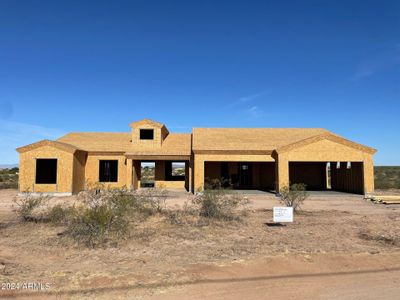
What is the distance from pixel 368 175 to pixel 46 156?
2213cm

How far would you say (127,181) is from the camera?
25.7 meters

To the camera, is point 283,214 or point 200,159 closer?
point 283,214

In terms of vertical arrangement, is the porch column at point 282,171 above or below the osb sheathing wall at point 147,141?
below

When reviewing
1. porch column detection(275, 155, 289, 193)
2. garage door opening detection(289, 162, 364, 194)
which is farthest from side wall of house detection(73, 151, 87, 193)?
garage door opening detection(289, 162, 364, 194)

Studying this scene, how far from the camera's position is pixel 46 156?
23.7 meters

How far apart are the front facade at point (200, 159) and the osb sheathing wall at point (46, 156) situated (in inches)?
2.2

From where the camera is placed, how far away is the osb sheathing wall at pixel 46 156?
76.9ft

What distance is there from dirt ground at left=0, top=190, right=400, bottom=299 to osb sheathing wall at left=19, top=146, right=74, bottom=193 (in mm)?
12084

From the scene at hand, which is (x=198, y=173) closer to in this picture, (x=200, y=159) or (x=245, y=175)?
(x=200, y=159)

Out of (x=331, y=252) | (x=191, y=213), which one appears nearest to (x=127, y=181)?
(x=191, y=213)

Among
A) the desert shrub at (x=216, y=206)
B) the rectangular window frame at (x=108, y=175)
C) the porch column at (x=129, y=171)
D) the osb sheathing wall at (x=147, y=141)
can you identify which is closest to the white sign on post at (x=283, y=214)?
the desert shrub at (x=216, y=206)

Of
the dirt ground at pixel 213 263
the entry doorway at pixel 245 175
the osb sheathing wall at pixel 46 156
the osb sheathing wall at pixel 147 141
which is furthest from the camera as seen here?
the entry doorway at pixel 245 175

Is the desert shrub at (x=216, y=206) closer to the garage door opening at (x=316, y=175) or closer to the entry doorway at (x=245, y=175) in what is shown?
the entry doorway at (x=245, y=175)

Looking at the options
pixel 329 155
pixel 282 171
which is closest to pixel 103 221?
pixel 282 171
